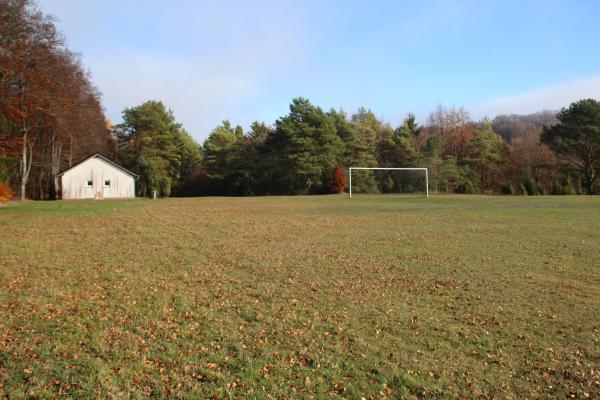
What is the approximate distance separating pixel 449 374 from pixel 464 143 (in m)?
62.8

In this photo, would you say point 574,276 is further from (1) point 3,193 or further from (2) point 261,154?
(2) point 261,154

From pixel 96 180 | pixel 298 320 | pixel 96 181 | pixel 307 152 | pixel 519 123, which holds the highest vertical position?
pixel 519 123

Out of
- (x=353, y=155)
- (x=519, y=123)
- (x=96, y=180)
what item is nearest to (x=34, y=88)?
(x=96, y=180)

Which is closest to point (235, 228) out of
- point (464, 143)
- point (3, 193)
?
point (3, 193)

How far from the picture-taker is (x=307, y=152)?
52031 millimetres

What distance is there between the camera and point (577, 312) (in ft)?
20.5

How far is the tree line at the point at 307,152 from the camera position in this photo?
4472cm

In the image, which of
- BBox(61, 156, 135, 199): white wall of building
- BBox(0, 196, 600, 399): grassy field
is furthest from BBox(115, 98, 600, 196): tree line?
BBox(0, 196, 600, 399): grassy field

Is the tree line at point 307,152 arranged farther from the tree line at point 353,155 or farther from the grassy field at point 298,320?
the grassy field at point 298,320

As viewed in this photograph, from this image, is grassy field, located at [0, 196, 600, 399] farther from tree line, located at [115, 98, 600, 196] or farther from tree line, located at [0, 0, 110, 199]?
tree line, located at [115, 98, 600, 196]

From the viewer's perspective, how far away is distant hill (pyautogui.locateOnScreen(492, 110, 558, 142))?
69062mm

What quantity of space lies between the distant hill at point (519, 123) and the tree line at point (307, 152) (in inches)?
37.4

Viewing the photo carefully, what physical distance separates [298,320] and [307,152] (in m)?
46.9

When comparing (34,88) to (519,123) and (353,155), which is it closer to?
(353,155)
